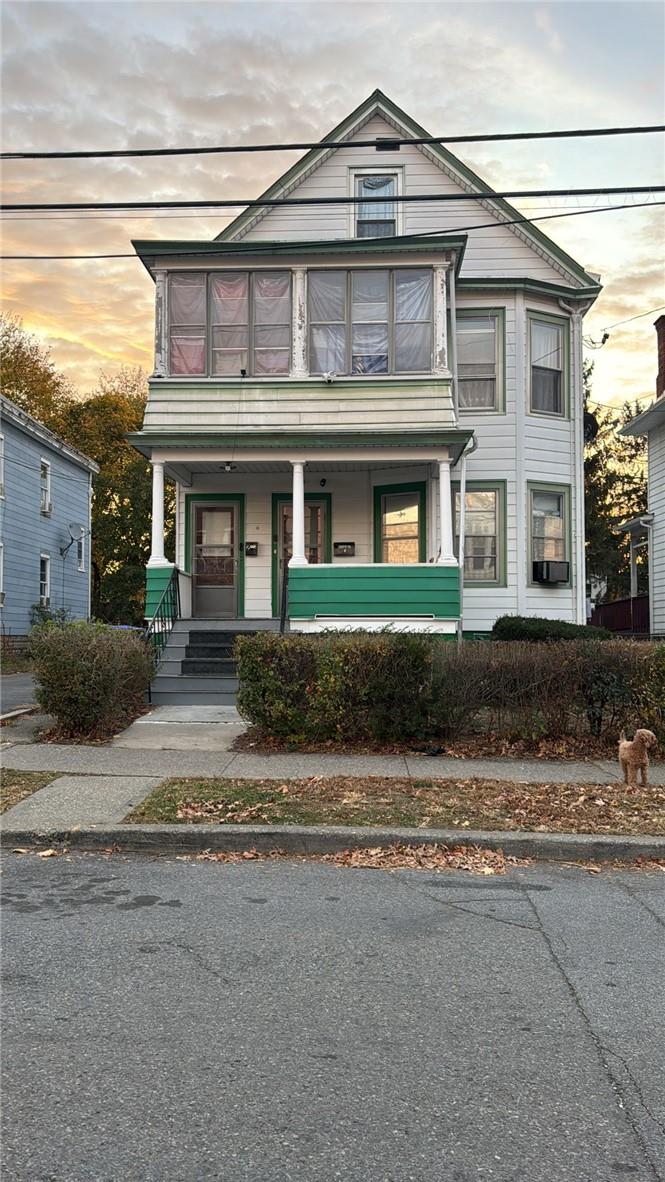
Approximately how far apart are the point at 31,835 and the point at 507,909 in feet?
11.3

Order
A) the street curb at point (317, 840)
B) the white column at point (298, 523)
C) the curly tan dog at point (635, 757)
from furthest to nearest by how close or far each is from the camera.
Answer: the white column at point (298, 523)
the curly tan dog at point (635, 757)
the street curb at point (317, 840)

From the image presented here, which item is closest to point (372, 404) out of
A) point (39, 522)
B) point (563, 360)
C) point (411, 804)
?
point (563, 360)

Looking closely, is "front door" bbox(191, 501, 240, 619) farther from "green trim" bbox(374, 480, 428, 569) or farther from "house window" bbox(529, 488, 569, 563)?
"house window" bbox(529, 488, 569, 563)

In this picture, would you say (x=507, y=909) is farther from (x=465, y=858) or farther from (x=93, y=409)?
(x=93, y=409)

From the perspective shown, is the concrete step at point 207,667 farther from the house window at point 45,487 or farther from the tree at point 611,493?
the tree at point 611,493

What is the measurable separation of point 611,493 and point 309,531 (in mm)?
33925

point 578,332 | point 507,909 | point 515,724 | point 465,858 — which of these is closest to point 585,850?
point 465,858

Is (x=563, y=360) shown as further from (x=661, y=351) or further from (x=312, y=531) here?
(x=312, y=531)

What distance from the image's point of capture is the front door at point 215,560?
16.1 meters

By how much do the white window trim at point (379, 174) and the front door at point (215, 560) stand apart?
A: 5920 mm

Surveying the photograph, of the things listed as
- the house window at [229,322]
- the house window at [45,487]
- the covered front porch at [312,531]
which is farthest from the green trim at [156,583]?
the house window at [45,487]

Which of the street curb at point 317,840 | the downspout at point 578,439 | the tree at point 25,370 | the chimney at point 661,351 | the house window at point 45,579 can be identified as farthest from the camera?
the tree at point 25,370

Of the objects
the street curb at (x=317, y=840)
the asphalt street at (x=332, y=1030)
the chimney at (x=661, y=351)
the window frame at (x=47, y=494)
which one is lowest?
the asphalt street at (x=332, y=1030)

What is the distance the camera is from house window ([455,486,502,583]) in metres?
16.1
